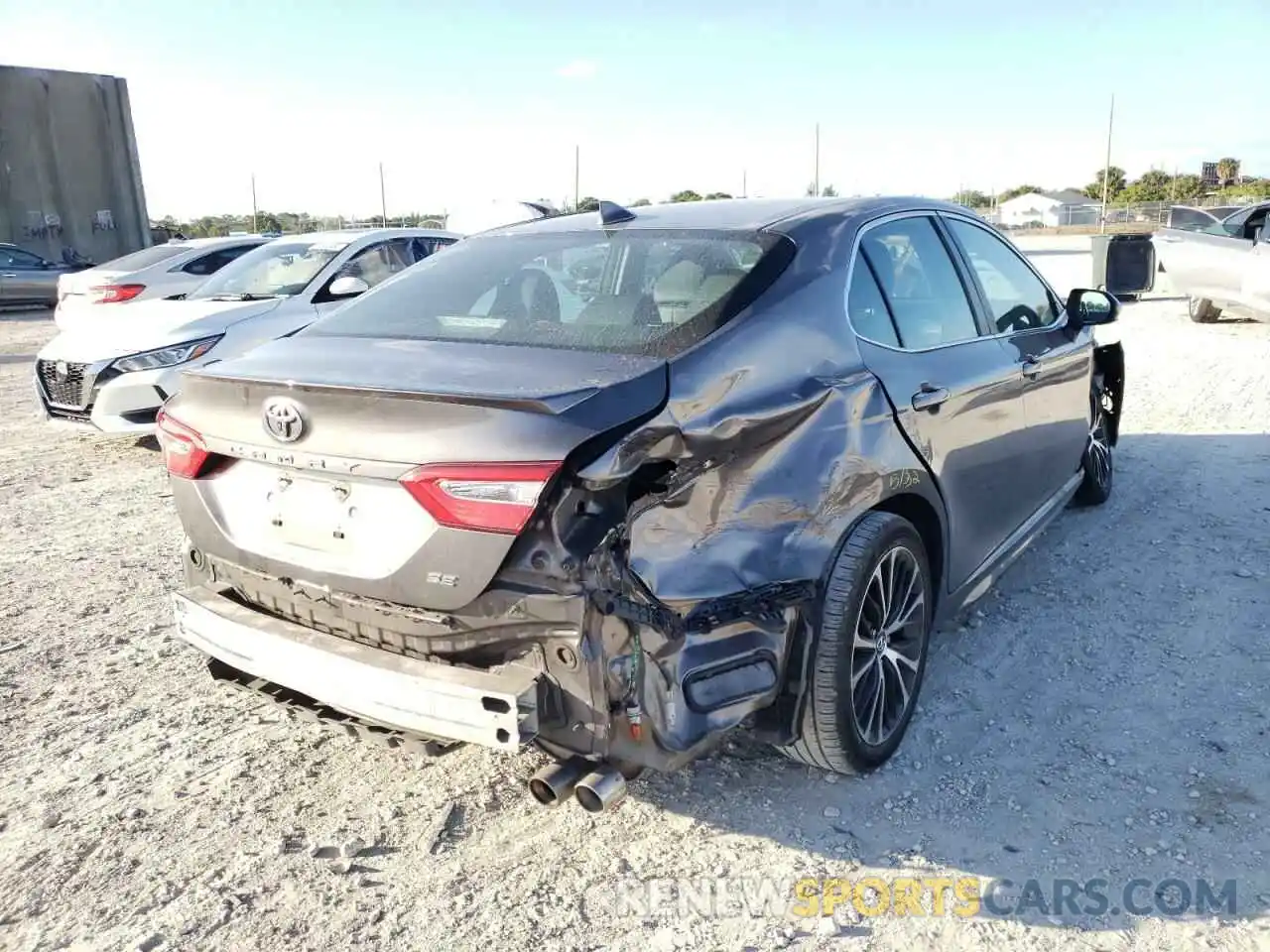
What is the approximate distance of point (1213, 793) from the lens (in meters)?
2.91

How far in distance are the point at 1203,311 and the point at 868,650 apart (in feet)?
40.0

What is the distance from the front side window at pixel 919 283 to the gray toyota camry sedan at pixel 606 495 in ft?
0.08

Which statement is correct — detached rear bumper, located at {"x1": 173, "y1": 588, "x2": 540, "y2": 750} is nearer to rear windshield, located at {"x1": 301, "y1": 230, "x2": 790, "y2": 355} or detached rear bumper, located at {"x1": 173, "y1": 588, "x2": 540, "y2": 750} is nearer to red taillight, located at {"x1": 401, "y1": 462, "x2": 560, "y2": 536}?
red taillight, located at {"x1": 401, "y1": 462, "x2": 560, "y2": 536}

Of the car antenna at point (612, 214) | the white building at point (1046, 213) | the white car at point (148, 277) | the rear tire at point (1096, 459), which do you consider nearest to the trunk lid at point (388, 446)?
the car antenna at point (612, 214)

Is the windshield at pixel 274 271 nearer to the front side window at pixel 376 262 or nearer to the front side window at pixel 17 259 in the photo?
the front side window at pixel 376 262

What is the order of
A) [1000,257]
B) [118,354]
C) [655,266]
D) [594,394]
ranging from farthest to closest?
1. [118,354]
2. [1000,257]
3. [655,266]
4. [594,394]

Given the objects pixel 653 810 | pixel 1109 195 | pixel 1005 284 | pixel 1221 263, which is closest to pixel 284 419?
pixel 653 810

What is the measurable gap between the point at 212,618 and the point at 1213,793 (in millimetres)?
2965

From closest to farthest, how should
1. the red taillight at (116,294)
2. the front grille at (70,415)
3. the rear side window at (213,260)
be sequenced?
the front grille at (70,415) → the red taillight at (116,294) → the rear side window at (213,260)

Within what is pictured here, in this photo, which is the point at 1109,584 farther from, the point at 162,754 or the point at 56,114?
the point at 56,114

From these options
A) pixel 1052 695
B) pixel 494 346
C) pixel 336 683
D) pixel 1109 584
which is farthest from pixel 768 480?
pixel 1109 584

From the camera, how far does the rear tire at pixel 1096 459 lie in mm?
5287

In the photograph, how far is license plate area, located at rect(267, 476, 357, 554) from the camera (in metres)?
2.42

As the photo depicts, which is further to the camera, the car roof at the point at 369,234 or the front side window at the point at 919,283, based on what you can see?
the car roof at the point at 369,234
